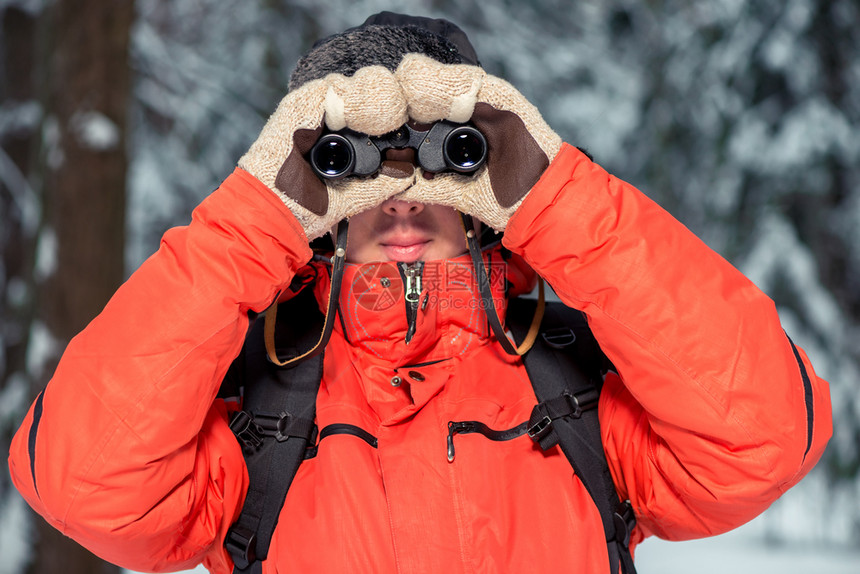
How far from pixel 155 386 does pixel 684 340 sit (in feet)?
2.64

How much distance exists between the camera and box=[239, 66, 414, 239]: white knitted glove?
114 cm

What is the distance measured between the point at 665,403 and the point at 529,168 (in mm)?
429

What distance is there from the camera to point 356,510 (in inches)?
47.0

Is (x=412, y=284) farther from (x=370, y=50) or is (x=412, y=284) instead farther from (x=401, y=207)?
(x=370, y=50)

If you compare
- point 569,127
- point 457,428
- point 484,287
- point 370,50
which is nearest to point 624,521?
point 457,428

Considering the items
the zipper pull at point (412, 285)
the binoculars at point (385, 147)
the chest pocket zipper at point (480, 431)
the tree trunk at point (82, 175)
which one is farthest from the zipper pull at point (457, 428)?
the tree trunk at point (82, 175)

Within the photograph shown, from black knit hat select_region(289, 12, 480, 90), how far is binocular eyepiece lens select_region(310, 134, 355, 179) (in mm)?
111

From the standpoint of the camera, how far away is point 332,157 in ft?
3.97

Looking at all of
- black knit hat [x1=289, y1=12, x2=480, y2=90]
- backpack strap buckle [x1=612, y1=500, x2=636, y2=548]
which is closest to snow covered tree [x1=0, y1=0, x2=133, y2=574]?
black knit hat [x1=289, y1=12, x2=480, y2=90]

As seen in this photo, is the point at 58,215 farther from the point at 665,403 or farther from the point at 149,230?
the point at 665,403

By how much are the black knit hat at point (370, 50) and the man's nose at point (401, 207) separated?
243mm

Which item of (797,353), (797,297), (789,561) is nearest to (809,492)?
(789,561)

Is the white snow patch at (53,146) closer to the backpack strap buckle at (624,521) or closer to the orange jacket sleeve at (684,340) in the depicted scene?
the orange jacket sleeve at (684,340)

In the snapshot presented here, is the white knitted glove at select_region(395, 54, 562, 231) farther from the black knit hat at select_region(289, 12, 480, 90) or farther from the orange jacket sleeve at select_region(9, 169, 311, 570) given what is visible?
the orange jacket sleeve at select_region(9, 169, 311, 570)
